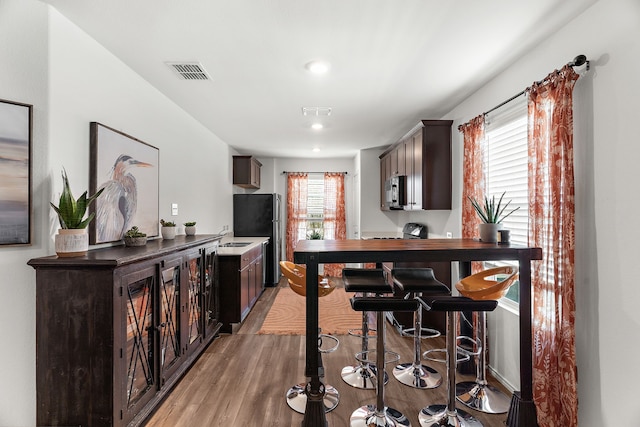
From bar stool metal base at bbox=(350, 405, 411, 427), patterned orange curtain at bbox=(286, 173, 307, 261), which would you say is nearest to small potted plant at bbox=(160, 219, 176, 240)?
bar stool metal base at bbox=(350, 405, 411, 427)

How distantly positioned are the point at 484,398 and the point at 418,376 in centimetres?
50

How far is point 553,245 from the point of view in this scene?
6.23ft

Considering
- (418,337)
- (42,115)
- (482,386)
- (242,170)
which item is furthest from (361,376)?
(242,170)

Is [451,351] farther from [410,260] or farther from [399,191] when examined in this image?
[399,191]

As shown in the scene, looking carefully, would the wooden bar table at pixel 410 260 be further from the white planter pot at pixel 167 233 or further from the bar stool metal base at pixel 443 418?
the white planter pot at pixel 167 233

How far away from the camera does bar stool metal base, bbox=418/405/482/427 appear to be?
1.89 m

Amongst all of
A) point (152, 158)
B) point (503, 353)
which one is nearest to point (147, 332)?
point (152, 158)

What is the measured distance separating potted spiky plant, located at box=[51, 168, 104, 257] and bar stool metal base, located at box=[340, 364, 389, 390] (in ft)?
7.13

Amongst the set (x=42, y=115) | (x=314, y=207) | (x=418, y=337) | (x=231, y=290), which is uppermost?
(x=42, y=115)

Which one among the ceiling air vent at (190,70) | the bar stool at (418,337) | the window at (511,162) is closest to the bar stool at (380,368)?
the bar stool at (418,337)

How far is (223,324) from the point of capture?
11.9 feet

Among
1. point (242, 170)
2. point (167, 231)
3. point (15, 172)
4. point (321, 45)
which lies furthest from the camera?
point (242, 170)

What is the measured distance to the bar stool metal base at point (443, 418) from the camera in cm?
189

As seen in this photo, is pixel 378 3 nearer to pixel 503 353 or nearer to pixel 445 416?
pixel 445 416
